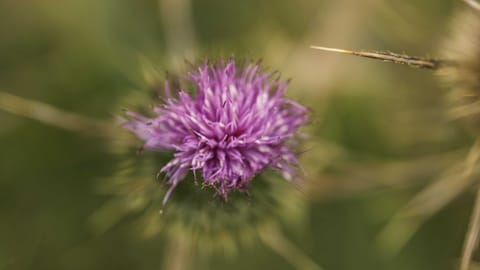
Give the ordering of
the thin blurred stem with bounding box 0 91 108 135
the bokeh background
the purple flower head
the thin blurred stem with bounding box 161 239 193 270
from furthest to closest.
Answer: the bokeh background < the thin blurred stem with bounding box 161 239 193 270 < the thin blurred stem with bounding box 0 91 108 135 < the purple flower head

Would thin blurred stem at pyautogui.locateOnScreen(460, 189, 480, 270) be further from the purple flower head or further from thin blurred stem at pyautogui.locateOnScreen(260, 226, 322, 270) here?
thin blurred stem at pyautogui.locateOnScreen(260, 226, 322, 270)

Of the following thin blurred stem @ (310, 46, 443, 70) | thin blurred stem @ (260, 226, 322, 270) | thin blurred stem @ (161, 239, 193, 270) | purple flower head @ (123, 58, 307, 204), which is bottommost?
thin blurred stem @ (161, 239, 193, 270)

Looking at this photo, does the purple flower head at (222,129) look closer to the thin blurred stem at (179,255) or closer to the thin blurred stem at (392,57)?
the thin blurred stem at (392,57)

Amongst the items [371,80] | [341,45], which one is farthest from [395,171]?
[341,45]

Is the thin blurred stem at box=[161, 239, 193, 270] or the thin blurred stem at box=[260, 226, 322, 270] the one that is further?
the thin blurred stem at box=[161, 239, 193, 270]

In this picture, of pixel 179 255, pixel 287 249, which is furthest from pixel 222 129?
pixel 287 249

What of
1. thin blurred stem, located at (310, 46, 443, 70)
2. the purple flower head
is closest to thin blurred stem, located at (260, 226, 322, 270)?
the purple flower head

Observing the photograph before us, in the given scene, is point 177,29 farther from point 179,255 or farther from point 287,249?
point 287,249
